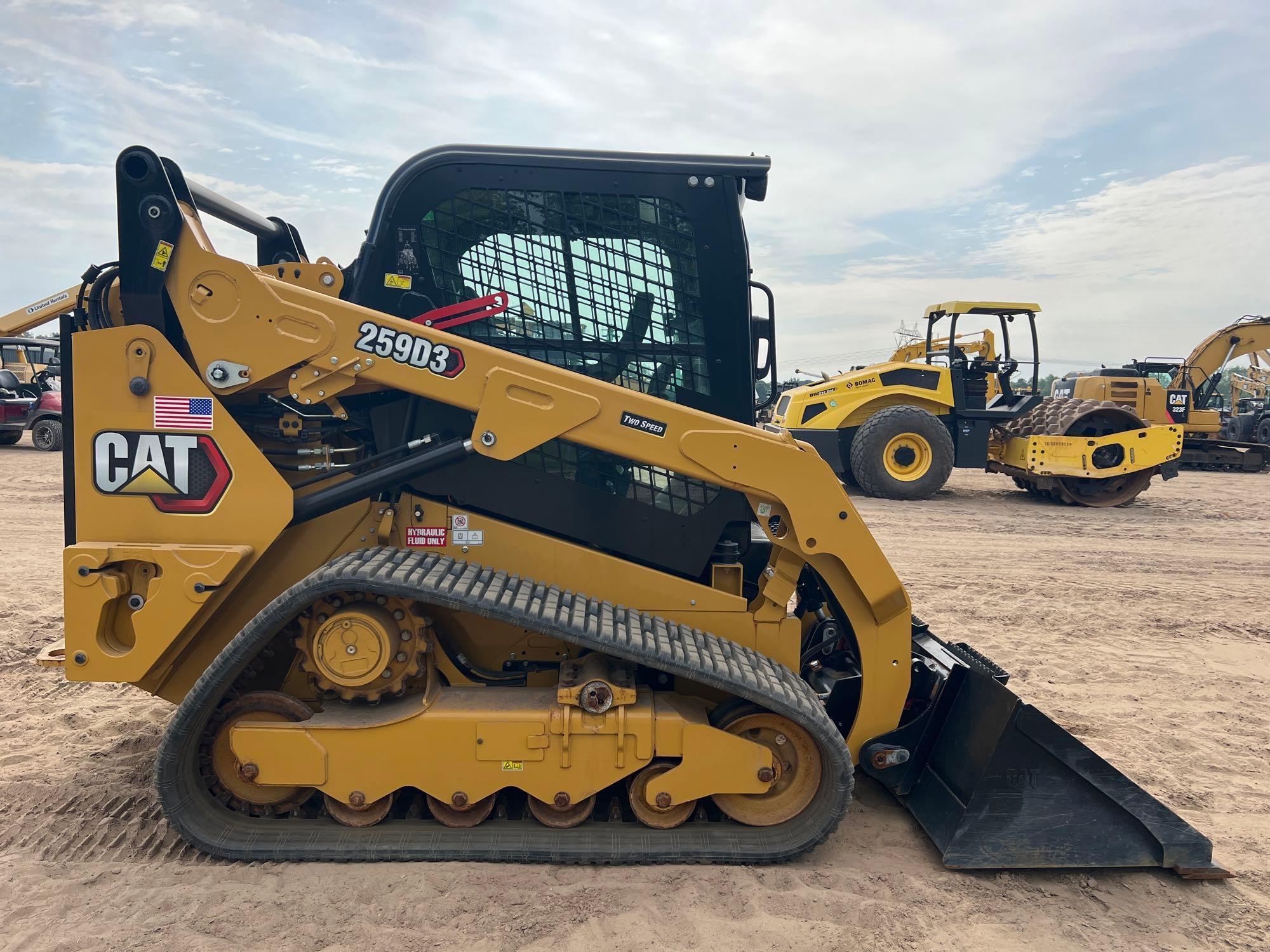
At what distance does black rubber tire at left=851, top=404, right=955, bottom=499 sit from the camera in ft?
40.0

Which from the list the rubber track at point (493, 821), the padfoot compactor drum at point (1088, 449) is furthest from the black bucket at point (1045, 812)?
the padfoot compactor drum at point (1088, 449)

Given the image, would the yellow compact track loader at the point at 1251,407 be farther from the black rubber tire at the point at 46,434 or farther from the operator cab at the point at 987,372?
the black rubber tire at the point at 46,434

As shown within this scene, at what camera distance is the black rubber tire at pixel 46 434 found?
16.1m

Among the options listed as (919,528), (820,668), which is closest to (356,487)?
(820,668)

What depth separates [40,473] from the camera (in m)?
12.8

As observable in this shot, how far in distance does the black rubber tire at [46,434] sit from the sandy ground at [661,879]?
503 inches

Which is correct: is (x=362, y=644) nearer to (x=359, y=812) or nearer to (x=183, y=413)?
(x=359, y=812)

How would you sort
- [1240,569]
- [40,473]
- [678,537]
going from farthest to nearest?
[40,473], [1240,569], [678,537]

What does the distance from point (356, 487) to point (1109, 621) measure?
596cm

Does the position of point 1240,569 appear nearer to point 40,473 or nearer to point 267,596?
point 267,596

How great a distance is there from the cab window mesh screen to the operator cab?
10.2 m

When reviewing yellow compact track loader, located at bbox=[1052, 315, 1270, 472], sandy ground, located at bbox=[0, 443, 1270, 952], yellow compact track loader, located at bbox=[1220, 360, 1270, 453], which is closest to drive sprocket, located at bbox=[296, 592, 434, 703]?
sandy ground, located at bbox=[0, 443, 1270, 952]

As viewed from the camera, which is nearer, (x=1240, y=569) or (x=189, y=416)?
(x=189, y=416)

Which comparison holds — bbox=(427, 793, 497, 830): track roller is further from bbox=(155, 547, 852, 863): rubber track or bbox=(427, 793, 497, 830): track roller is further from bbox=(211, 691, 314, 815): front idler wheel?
bbox=(211, 691, 314, 815): front idler wheel
